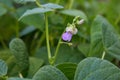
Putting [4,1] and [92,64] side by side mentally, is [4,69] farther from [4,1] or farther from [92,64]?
[4,1]

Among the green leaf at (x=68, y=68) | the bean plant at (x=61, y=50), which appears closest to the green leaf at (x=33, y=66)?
the bean plant at (x=61, y=50)

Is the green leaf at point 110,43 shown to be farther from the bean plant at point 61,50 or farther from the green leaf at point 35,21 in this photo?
the green leaf at point 35,21

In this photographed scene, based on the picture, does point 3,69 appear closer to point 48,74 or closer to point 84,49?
point 48,74

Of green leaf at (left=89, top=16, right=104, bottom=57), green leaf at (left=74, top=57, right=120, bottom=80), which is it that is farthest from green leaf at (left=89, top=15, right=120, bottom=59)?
green leaf at (left=74, top=57, right=120, bottom=80)

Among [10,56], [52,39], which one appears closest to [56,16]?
[52,39]

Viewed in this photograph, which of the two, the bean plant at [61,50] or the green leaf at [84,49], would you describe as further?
the green leaf at [84,49]

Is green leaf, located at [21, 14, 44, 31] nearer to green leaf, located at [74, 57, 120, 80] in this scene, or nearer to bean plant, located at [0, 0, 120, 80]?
bean plant, located at [0, 0, 120, 80]

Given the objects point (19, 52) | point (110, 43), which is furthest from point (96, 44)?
point (19, 52)

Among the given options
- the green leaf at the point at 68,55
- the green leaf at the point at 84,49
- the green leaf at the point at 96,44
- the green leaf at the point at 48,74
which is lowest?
the green leaf at the point at 68,55

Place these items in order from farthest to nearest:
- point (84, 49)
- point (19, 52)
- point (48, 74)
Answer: point (84, 49) → point (19, 52) → point (48, 74)
